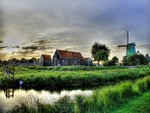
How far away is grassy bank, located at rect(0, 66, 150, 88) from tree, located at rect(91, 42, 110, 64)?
3.31ft

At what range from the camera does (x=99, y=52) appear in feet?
21.6

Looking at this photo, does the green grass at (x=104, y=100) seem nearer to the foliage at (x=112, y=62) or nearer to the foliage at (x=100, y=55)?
the foliage at (x=100, y=55)

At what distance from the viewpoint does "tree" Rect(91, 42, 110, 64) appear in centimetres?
634

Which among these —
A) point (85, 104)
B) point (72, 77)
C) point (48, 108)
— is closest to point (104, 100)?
point (85, 104)

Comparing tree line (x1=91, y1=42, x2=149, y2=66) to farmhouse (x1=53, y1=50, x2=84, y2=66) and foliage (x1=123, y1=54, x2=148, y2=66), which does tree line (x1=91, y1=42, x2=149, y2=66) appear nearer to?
foliage (x1=123, y1=54, x2=148, y2=66)

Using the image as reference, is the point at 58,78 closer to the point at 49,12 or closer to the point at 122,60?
the point at 122,60

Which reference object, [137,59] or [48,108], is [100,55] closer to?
[137,59]

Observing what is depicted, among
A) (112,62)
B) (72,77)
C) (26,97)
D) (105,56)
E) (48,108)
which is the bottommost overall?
(26,97)

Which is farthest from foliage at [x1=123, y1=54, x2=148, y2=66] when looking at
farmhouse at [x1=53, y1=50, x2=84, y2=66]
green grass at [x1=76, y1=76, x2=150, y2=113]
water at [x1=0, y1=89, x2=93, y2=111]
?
green grass at [x1=76, y1=76, x2=150, y2=113]

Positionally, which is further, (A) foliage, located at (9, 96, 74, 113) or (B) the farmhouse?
(B) the farmhouse

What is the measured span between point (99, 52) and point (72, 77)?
1.59m

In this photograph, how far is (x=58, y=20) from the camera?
3.62 metres

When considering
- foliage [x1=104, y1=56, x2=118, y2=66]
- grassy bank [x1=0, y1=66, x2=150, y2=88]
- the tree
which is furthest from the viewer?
grassy bank [x1=0, y1=66, x2=150, y2=88]

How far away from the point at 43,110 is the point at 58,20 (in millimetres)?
1259
